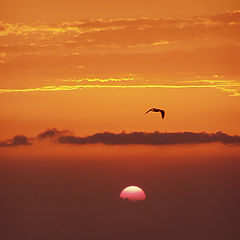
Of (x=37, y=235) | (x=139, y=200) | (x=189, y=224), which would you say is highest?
(x=139, y=200)

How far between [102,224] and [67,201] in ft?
32.8

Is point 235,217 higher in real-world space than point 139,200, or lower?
lower

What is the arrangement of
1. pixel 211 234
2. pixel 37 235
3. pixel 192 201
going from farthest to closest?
pixel 192 201, pixel 211 234, pixel 37 235

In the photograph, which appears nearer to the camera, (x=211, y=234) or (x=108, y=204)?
(x=211, y=234)

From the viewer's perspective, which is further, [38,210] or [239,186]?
[38,210]

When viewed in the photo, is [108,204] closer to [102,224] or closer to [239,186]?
[102,224]

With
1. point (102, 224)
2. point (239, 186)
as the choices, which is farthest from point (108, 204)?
point (239, 186)

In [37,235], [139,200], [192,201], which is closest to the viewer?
[37,235]

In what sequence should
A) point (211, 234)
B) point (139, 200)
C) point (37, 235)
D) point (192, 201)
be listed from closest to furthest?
point (37, 235), point (211, 234), point (192, 201), point (139, 200)

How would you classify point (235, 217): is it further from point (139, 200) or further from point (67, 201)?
point (67, 201)

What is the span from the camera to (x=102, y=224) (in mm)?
140625

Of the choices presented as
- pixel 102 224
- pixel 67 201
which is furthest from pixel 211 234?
pixel 67 201

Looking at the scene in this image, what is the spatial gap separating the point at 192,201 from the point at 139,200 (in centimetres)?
1852

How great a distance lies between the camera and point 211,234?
13050 centimetres
